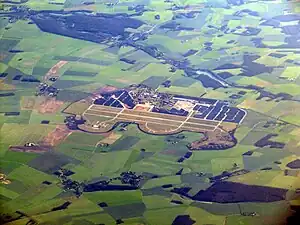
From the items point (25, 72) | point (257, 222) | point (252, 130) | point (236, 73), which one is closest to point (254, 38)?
point (236, 73)

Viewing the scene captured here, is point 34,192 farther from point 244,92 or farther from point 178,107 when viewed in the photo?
point 244,92

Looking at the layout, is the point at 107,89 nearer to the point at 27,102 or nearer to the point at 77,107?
the point at 77,107

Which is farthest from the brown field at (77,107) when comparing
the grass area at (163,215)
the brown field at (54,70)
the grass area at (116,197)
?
the grass area at (163,215)

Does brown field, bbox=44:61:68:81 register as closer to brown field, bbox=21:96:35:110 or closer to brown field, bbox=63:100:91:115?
brown field, bbox=21:96:35:110

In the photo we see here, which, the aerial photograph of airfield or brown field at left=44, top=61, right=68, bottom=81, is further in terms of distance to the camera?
brown field at left=44, top=61, right=68, bottom=81

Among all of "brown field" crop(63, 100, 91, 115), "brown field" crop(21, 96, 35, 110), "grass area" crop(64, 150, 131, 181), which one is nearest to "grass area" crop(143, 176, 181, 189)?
"grass area" crop(64, 150, 131, 181)

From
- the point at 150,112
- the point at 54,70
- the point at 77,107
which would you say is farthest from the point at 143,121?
the point at 54,70
